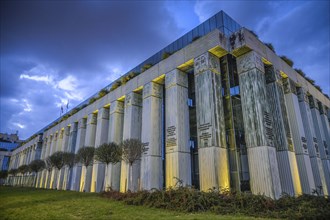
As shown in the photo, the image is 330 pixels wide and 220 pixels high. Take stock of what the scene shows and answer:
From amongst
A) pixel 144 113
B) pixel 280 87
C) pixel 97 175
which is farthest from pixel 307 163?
pixel 97 175

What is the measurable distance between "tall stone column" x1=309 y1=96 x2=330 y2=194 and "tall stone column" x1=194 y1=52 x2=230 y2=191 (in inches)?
526

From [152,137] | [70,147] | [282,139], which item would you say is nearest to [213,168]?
[282,139]

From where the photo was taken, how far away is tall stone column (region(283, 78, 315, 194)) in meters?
17.0

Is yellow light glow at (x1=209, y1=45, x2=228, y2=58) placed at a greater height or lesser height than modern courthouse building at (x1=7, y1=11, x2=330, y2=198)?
greater

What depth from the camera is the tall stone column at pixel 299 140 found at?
1698 cm

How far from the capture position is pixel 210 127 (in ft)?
49.6

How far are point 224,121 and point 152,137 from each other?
→ 644 centimetres

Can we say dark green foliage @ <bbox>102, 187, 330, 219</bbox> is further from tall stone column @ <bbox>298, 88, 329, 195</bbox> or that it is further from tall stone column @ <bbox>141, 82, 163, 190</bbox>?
tall stone column @ <bbox>298, 88, 329, 195</bbox>

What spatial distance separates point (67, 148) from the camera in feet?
115

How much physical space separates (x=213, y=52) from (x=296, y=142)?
413 inches

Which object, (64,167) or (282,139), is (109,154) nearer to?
(282,139)

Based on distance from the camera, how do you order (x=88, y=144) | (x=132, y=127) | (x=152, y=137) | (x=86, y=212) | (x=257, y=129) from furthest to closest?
1. (x=88, y=144)
2. (x=132, y=127)
3. (x=152, y=137)
4. (x=257, y=129)
5. (x=86, y=212)

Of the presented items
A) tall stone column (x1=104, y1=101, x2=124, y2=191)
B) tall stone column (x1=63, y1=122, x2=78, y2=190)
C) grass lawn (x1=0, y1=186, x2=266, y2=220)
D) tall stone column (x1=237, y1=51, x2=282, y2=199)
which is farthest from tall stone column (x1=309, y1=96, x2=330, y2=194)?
tall stone column (x1=63, y1=122, x2=78, y2=190)

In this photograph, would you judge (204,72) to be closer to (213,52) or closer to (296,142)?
(213,52)
